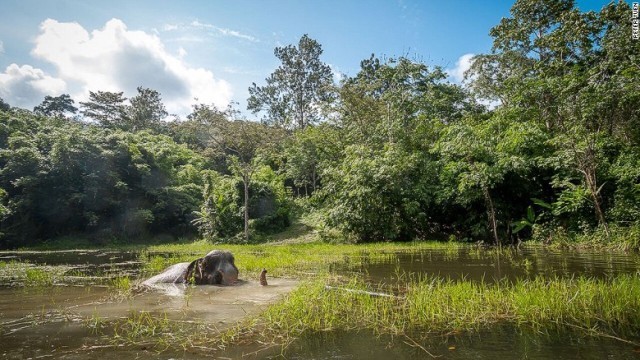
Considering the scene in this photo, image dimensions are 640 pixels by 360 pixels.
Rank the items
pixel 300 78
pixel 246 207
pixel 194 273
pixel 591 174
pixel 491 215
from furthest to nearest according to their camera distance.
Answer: pixel 300 78 → pixel 246 207 → pixel 491 215 → pixel 591 174 → pixel 194 273

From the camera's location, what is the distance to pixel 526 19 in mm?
26766

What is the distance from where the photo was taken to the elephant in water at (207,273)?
916cm

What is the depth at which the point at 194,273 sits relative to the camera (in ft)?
31.1

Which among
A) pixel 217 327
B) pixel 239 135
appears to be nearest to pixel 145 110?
pixel 239 135

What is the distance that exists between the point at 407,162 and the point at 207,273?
13.9m

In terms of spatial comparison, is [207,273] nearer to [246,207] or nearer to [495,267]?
[495,267]

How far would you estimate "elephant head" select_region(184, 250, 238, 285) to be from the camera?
30.0 ft

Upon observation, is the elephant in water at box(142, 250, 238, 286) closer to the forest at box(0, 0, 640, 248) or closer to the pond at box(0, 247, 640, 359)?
the pond at box(0, 247, 640, 359)

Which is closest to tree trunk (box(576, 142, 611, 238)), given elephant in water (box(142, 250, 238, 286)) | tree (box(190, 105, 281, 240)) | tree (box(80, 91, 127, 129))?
elephant in water (box(142, 250, 238, 286))

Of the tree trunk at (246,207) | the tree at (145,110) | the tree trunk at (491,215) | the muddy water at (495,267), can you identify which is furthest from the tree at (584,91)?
the tree at (145,110)

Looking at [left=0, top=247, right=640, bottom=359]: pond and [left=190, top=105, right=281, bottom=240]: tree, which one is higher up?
[left=190, top=105, right=281, bottom=240]: tree

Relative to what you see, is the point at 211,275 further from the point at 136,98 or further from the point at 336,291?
the point at 136,98

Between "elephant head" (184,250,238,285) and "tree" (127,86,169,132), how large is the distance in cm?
4613

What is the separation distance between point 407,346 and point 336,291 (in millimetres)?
2385
